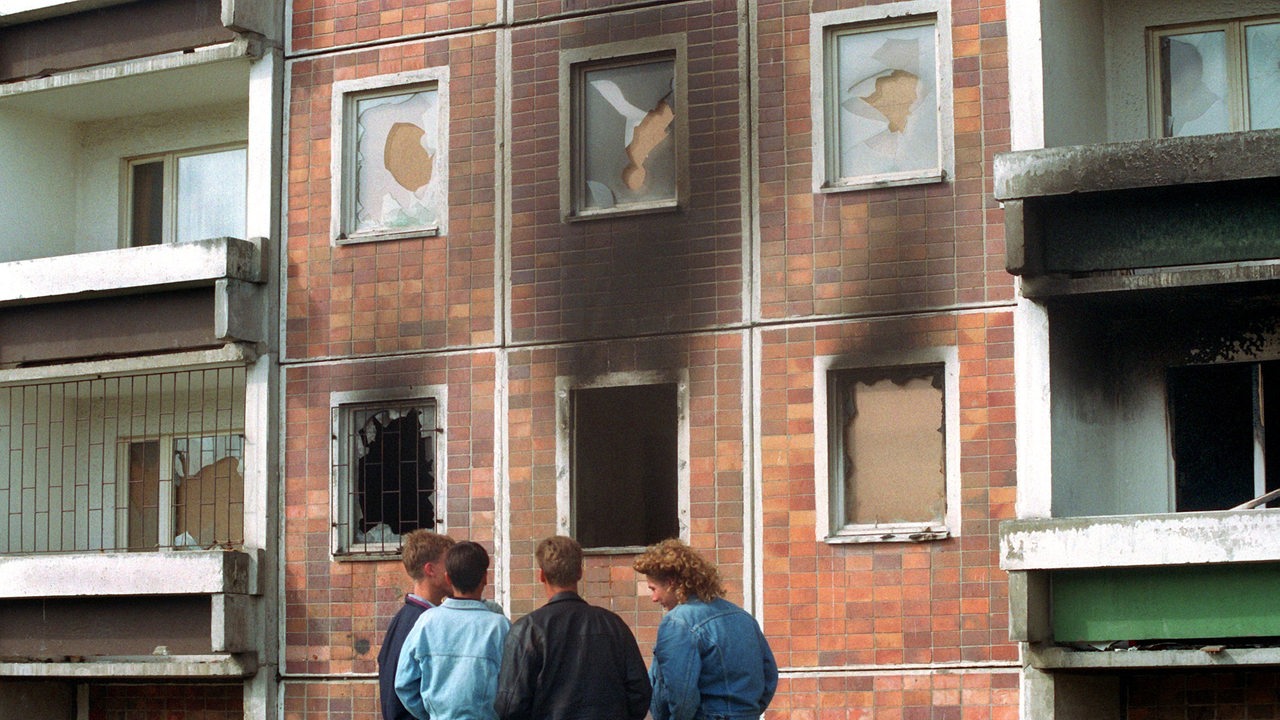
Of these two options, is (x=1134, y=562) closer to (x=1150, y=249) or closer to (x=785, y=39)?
(x=1150, y=249)

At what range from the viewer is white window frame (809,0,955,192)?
1473cm

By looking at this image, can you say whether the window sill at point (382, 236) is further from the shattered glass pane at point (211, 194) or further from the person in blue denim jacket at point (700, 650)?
the person in blue denim jacket at point (700, 650)

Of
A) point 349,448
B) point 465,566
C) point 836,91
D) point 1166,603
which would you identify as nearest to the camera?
point 465,566

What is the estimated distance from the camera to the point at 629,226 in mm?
15641

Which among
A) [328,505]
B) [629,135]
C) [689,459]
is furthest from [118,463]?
[689,459]

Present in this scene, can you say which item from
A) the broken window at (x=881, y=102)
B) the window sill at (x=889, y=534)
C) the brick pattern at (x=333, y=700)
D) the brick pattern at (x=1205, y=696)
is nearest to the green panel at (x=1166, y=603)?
the brick pattern at (x=1205, y=696)

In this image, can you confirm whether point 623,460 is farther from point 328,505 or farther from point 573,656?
point 573,656

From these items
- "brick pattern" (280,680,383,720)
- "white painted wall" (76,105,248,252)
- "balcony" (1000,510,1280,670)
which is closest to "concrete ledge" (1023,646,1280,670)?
"balcony" (1000,510,1280,670)

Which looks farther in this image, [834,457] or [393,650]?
[834,457]

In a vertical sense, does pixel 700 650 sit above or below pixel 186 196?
below

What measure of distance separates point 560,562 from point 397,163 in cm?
723

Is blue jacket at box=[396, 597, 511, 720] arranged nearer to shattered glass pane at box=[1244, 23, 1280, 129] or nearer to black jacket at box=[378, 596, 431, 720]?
black jacket at box=[378, 596, 431, 720]

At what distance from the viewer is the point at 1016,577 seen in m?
13.9

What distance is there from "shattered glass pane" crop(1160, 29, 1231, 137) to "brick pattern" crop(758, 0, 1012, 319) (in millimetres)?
1565
